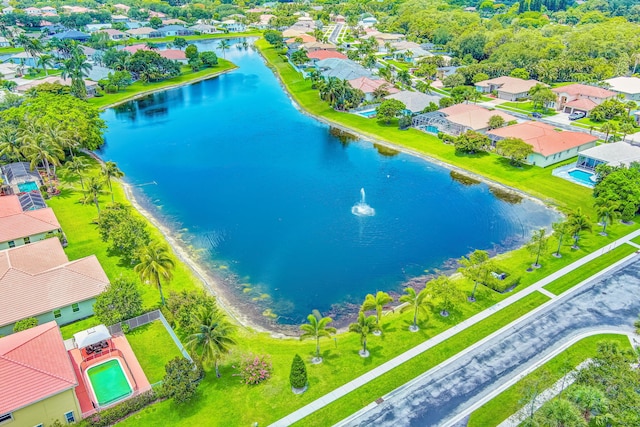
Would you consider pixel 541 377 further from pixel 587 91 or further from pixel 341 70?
pixel 341 70

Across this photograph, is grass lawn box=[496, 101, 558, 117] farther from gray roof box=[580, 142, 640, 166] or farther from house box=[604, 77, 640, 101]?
gray roof box=[580, 142, 640, 166]

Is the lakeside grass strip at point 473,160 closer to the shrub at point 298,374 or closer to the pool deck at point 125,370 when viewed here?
the shrub at point 298,374

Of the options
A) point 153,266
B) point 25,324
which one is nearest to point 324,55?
point 153,266

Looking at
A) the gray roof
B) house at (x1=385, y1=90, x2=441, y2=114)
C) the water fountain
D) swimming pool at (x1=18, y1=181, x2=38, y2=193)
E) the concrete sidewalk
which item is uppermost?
house at (x1=385, y1=90, x2=441, y2=114)

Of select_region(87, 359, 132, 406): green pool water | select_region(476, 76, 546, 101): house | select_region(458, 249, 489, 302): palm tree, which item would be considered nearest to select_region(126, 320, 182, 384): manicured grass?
select_region(87, 359, 132, 406): green pool water

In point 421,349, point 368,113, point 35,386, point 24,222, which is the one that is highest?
point 368,113

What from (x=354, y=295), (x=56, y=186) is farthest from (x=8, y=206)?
(x=354, y=295)
